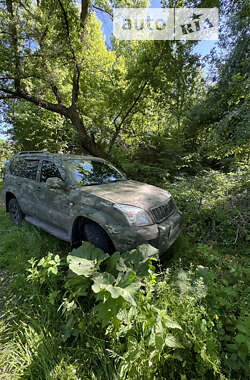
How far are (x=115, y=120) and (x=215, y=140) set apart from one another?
622 cm

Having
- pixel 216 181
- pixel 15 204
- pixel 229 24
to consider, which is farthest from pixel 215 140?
pixel 15 204

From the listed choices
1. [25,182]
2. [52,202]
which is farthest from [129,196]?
[25,182]

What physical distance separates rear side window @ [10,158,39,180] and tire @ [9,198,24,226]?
2.29ft

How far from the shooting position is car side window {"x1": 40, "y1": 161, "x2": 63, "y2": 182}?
9.69 feet

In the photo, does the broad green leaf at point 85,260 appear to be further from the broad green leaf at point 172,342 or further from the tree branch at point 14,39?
the tree branch at point 14,39

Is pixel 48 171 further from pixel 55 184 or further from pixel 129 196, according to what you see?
pixel 129 196

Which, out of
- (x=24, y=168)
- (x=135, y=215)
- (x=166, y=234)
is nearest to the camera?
(x=135, y=215)

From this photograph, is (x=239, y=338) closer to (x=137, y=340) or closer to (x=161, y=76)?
(x=137, y=340)

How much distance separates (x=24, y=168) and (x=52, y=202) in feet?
5.13

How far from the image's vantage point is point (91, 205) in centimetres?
222

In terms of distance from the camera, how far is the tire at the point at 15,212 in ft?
12.3

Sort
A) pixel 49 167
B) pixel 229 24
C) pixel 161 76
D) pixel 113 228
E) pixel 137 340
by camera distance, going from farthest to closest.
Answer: pixel 161 76 < pixel 229 24 < pixel 49 167 < pixel 113 228 < pixel 137 340

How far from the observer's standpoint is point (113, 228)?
6.51 feet

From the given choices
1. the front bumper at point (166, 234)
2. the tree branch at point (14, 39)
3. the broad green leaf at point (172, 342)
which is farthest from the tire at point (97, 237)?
the tree branch at point (14, 39)
